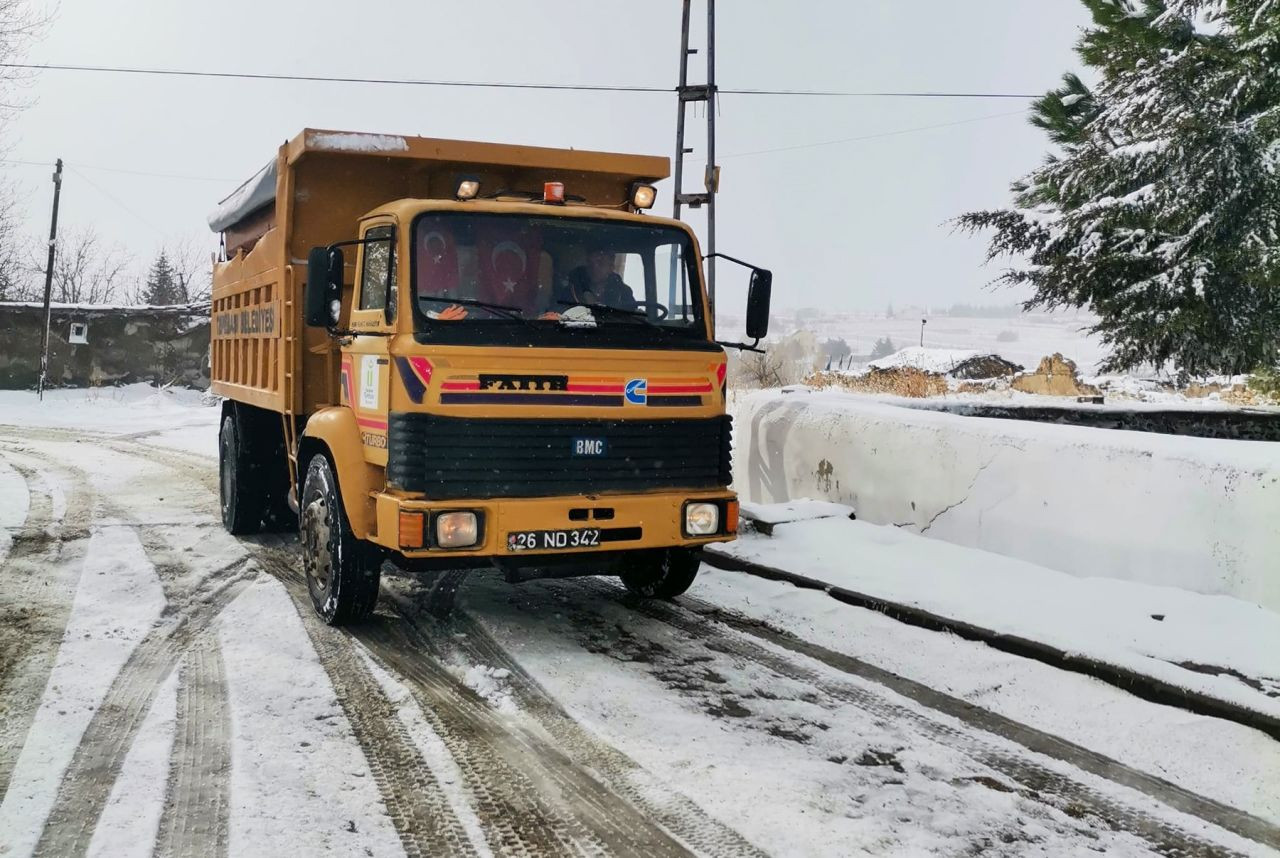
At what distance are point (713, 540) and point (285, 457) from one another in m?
4.48

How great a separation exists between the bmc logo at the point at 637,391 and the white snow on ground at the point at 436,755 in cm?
183

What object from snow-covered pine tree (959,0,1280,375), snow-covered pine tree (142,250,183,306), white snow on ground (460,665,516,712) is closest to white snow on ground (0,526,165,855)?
white snow on ground (460,665,516,712)

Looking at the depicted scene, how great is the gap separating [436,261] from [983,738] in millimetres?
3484

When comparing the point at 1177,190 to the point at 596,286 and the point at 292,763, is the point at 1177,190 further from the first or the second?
the point at 292,763

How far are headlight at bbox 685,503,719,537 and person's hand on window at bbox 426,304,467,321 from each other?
5.12 feet

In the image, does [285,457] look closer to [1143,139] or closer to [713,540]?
[713,540]

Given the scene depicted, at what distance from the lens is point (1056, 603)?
6.19 meters

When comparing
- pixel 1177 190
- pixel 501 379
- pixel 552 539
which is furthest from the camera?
pixel 1177 190

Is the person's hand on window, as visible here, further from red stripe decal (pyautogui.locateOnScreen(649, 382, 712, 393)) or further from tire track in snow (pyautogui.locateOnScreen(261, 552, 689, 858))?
tire track in snow (pyautogui.locateOnScreen(261, 552, 689, 858))

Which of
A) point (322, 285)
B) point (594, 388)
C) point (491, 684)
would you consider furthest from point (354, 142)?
point (491, 684)

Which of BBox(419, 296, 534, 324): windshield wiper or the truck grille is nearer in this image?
the truck grille

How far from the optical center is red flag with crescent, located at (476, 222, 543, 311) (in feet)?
18.4

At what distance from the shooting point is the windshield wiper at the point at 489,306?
550 cm

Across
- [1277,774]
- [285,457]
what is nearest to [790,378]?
[285,457]
